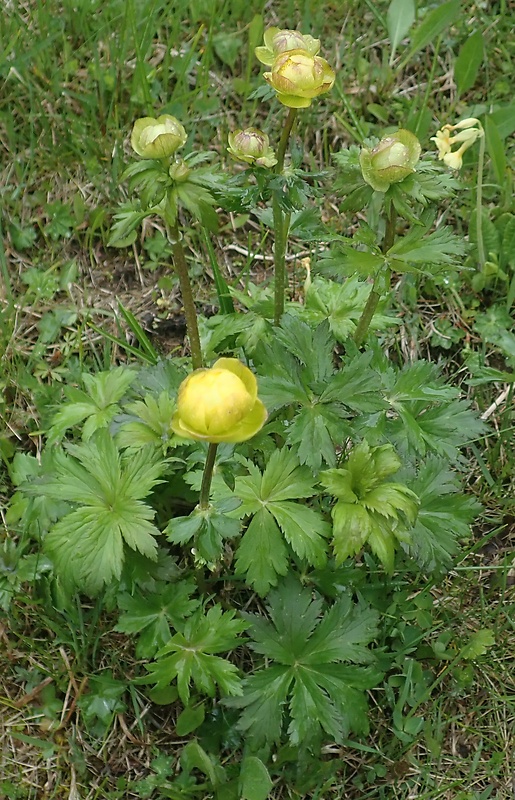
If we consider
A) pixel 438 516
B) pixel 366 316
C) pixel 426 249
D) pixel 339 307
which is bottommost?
pixel 438 516

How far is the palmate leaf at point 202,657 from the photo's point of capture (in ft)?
5.29

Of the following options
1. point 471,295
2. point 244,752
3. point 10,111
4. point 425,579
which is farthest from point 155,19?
point 244,752

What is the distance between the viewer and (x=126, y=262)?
255 centimetres

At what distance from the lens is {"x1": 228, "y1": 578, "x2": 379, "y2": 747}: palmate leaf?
1621 millimetres

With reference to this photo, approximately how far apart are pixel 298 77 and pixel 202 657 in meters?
1.24

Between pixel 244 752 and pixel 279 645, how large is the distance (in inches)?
10.6

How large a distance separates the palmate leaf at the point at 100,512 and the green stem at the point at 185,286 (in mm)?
270

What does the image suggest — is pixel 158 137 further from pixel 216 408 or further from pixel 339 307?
pixel 339 307

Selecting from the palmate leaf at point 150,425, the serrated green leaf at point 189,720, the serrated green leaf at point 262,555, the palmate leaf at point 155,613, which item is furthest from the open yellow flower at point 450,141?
the serrated green leaf at point 189,720

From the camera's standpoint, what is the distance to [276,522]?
66.7 inches

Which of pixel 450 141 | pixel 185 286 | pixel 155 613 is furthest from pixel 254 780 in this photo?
pixel 450 141

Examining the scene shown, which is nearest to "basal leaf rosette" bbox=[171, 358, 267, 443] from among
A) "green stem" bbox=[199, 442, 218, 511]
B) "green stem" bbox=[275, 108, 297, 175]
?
"green stem" bbox=[199, 442, 218, 511]

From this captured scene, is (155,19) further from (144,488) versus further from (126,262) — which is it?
(144,488)

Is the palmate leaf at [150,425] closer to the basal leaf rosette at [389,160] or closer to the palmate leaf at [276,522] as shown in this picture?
the palmate leaf at [276,522]
